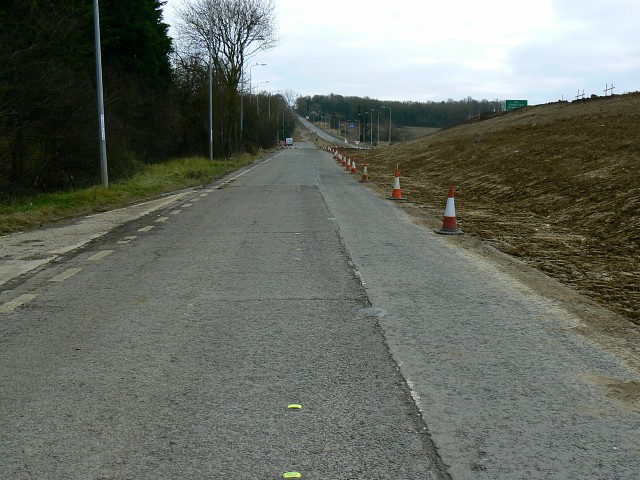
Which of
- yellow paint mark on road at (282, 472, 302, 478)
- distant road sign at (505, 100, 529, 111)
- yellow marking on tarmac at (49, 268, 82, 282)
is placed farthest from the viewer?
distant road sign at (505, 100, 529, 111)

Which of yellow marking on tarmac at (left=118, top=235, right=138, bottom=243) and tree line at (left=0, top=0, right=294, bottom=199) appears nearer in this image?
yellow marking on tarmac at (left=118, top=235, right=138, bottom=243)

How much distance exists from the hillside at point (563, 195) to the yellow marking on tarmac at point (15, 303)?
6159 mm

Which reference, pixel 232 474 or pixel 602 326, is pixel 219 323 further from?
pixel 602 326

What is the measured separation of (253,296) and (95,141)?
54.6 feet

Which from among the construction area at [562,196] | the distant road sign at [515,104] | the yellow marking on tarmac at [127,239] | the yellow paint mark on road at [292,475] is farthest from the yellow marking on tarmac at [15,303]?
the distant road sign at [515,104]

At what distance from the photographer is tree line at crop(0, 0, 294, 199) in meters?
18.1

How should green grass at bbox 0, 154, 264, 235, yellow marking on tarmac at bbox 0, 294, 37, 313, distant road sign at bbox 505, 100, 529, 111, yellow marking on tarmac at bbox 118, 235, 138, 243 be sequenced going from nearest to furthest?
yellow marking on tarmac at bbox 0, 294, 37, 313 < yellow marking on tarmac at bbox 118, 235, 138, 243 < green grass at bbox 0, 154, 264, 235 < distant road sign at bbox 505, 100, 529, 111

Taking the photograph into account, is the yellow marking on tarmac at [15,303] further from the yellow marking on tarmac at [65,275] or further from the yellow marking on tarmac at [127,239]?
the yellow marking on tarmac at [127,239]

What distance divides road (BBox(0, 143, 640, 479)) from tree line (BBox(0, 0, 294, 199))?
11.2 metres

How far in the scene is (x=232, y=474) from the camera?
3348 mm

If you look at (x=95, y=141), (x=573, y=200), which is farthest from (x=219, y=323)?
(x=95, y=141)

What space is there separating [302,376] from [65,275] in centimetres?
477

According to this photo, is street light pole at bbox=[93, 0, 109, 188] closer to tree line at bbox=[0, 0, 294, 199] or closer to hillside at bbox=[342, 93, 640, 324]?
tree line at bbox=[0, 0, 294, 199]

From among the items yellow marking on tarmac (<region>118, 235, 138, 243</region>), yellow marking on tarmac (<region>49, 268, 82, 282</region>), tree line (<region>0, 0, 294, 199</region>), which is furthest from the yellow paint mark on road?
tree line (<region>0, 0, 294, 199</region>)
